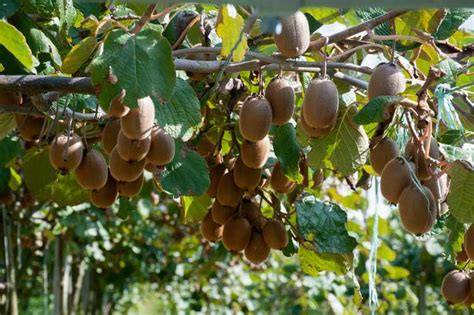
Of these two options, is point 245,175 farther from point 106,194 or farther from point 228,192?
point 106,194

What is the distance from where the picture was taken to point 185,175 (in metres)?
1.55

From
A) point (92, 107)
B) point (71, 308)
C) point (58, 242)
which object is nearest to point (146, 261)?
point (71, 308)

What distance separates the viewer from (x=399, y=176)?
3.68 feet

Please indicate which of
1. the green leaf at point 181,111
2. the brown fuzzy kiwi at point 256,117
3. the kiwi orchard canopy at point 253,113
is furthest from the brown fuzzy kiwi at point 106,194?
the brown fuzzy kiwi at point 256,117

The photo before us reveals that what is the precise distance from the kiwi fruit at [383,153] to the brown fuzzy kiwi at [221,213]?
0.51m

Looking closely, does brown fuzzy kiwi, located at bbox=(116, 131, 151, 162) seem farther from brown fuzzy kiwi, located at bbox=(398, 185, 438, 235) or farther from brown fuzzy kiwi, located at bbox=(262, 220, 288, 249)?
brown fuzzy kiwi, located at bbox=(262, 220, 288, 249)

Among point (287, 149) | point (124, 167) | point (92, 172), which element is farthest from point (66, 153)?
point (287, 149)

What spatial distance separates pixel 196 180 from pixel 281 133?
0.63 feet

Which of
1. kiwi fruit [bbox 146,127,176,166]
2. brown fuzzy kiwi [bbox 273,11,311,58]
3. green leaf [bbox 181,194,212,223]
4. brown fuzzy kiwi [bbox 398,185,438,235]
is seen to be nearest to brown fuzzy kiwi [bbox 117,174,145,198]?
kiwi fruit [bbox 146,127,176,166]

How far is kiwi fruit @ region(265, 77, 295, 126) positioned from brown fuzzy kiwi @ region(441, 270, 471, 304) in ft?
1.59

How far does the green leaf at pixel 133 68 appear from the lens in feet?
3.76

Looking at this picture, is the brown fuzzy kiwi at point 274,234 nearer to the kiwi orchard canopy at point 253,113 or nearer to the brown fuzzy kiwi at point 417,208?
the kiwi orchard canopy at point 253,113

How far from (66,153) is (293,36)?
0.50 metres

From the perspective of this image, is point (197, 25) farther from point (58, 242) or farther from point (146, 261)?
point (146, 261)
